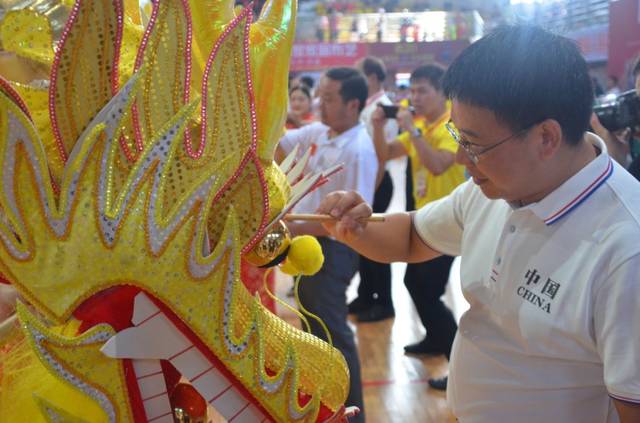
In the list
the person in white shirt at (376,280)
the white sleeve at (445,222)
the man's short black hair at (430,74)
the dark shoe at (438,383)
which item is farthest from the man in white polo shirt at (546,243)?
the person in white shirt at (376,280)

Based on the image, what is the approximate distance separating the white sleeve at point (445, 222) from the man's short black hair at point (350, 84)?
136 cm

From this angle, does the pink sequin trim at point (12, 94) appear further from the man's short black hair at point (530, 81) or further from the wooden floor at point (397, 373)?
the wooden floor at point (397, 373)

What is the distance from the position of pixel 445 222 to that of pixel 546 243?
1.03 feet

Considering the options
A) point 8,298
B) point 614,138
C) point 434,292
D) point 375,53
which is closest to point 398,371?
point 434,292

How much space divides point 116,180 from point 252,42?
0.28m

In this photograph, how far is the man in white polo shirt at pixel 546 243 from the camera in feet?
3.13

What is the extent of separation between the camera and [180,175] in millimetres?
833

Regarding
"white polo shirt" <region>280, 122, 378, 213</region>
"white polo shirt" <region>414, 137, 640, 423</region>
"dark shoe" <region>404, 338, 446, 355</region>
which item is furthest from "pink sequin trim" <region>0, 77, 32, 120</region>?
"dark shoe" <region>404, 338, 446, 355</region>

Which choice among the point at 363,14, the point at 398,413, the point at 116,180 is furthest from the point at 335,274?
the point at 363,14

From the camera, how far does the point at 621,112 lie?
1.82 meters

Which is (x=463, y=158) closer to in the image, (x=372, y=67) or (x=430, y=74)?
(x=430, y=74)

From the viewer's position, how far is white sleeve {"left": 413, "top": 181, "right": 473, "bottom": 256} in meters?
1.36

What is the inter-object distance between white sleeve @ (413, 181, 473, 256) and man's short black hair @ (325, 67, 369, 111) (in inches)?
53.5

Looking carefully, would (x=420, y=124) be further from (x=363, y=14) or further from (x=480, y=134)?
(x=363, y=14)
